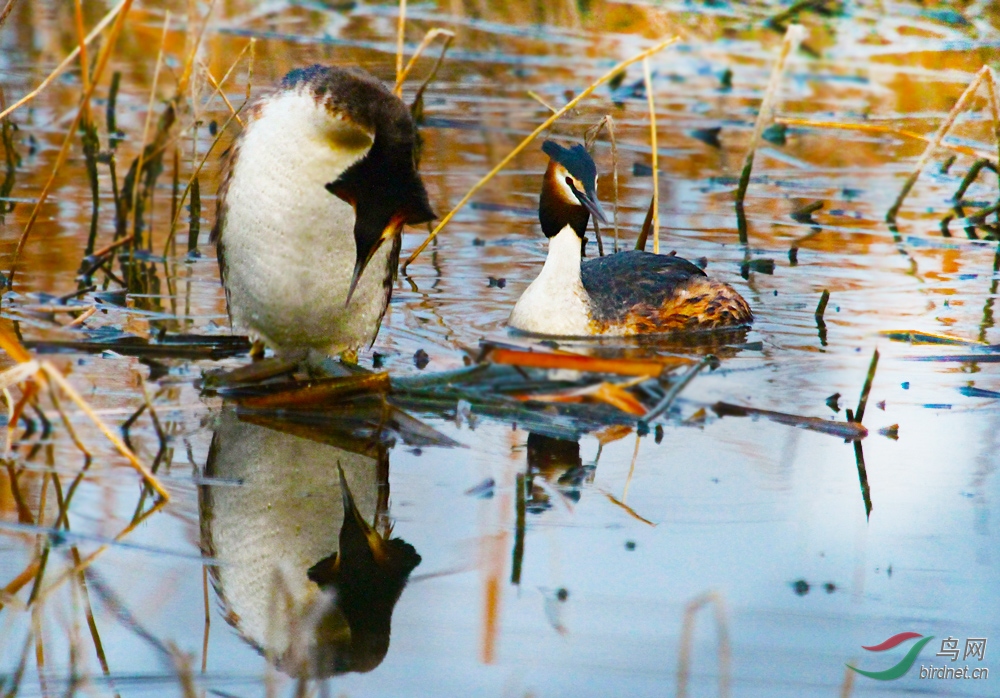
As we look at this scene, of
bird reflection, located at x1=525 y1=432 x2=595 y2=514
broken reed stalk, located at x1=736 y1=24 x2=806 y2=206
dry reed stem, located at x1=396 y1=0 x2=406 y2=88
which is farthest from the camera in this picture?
broken reed stalk, located at x1=736 y1=24 x2=806 y2=206

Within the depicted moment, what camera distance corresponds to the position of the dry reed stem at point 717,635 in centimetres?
290

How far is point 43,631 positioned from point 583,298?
12.9 feet

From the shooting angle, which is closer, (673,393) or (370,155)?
(673,393)

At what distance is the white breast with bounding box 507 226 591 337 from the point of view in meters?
6.42

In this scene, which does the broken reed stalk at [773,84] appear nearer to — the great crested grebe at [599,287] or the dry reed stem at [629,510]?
the great crested grebe at [599,287]

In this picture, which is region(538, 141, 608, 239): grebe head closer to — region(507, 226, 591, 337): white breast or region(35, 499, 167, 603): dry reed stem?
region(507, 226, 591, 337): white breast

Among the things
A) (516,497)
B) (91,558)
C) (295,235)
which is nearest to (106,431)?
(91,558)

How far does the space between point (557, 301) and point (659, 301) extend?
613 mm

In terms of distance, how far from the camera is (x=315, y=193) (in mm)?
4750

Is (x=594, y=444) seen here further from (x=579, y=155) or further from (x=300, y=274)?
(x=579, y=155)

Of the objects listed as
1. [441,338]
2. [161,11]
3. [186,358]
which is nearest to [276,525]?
[186,358]

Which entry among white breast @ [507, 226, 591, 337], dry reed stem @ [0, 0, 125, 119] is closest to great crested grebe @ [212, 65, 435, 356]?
dry reed stem @ [0, 0, 125, 119]

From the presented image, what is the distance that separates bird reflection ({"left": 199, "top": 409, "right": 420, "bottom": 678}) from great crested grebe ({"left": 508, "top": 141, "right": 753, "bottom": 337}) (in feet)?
7.41

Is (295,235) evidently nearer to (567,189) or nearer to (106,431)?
(106,431)
